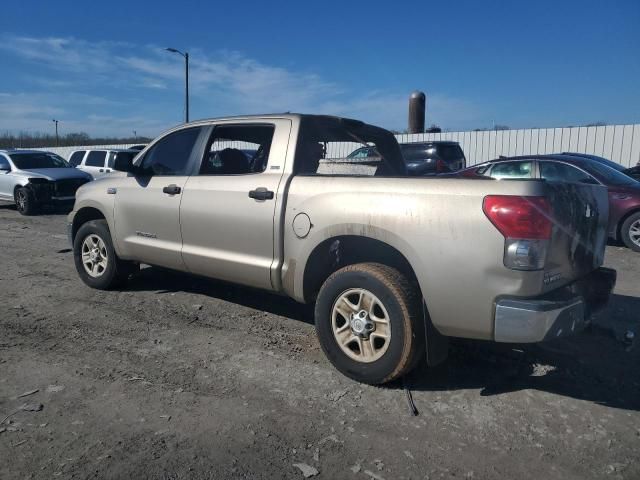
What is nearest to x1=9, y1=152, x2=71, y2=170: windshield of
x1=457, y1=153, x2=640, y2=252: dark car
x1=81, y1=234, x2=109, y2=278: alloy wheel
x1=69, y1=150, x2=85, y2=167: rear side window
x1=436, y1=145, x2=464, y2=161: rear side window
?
x1=69, y1=150, x2=85, y2=167: rear side window

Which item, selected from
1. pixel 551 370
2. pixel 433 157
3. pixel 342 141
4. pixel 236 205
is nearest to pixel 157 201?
pixel 236 205

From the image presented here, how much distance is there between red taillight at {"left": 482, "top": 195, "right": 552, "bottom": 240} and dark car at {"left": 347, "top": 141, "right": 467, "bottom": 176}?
11468mm

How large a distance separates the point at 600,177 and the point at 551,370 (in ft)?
21.5

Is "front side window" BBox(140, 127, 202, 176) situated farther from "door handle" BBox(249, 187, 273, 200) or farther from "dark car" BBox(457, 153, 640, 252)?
"dark car" BBox(457, 153, 640, 252)

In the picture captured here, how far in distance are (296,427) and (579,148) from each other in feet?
62.0

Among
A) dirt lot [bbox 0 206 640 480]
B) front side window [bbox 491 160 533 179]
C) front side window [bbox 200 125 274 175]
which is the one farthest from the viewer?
front side window [bbox 491 160 533 179]

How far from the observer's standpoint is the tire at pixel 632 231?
8.94m

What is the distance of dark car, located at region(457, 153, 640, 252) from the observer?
8945 mm

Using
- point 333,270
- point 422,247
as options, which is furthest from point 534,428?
point 333,270

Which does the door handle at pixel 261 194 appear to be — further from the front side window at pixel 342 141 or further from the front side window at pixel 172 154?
the front side window at pixel 172 154

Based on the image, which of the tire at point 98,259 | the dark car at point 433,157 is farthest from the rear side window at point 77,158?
the tire at point 98,259

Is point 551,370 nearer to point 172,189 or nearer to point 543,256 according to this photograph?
point 543,256

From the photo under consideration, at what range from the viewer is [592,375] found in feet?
12.6

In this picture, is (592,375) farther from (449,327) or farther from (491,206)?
(491,206)
